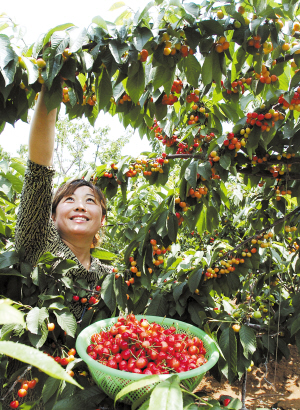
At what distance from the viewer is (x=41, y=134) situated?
3.95 ft

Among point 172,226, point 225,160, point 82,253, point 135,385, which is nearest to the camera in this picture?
point 135,385

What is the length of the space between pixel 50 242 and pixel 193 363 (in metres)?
1.04

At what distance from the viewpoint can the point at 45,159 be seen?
1262 mm

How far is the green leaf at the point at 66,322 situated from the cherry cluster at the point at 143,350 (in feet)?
0.63

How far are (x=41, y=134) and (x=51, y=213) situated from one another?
54 centimetres

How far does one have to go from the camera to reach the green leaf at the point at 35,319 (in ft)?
3.81

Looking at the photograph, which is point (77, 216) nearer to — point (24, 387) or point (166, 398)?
point (24, 387)

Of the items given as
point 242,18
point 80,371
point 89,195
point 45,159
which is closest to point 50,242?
point 89,195

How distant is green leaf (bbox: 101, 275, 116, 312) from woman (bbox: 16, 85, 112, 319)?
0.73 ft

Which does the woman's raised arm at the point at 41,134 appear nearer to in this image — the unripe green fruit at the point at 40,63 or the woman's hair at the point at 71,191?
the unripe green fruit at the point at 40,63

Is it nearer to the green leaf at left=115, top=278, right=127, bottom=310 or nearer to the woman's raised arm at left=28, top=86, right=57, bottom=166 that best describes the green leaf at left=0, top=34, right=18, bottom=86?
the woman's raised arm at left=28, top=86, right=57, bottom=166

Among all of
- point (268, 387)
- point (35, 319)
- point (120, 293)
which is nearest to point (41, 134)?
point (35, 319)

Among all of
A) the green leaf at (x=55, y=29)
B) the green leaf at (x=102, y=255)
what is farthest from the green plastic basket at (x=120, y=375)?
the green leaf at (x=55, y=29)

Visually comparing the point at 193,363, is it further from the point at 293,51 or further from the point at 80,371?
the point at 293,51
